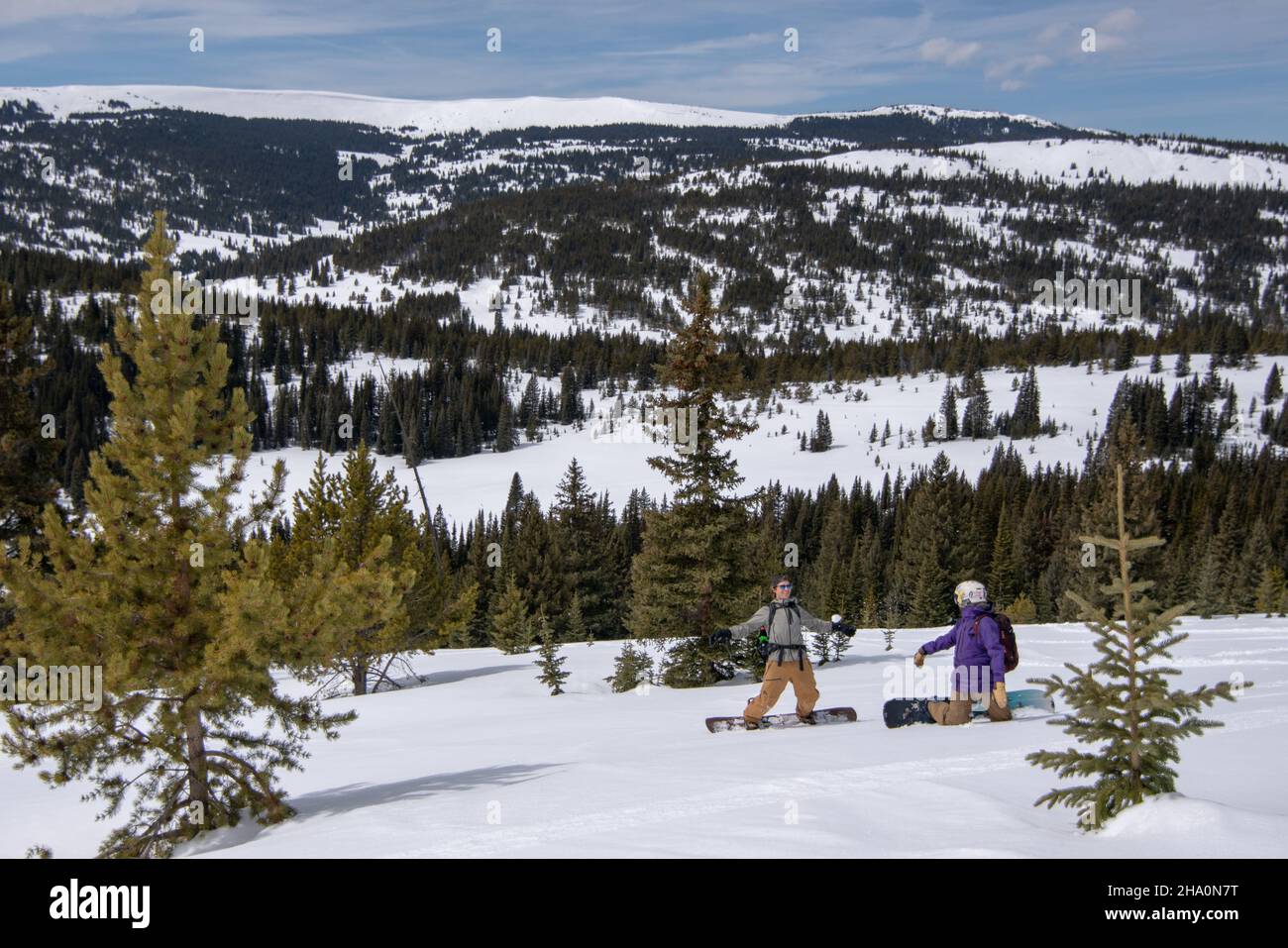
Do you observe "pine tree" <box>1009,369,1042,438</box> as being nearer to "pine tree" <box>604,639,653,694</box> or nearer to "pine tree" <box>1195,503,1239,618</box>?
"pine tree" <box>1195,503,1239,618</box>

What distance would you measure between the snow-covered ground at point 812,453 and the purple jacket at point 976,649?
81567 millimetres

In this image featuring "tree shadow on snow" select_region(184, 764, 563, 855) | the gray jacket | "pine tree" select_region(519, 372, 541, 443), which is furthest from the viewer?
"pine tree" select_region(519, 372, 541, 443)

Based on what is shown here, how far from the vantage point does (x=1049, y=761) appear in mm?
5570

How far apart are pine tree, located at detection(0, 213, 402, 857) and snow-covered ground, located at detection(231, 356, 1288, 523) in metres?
81.1

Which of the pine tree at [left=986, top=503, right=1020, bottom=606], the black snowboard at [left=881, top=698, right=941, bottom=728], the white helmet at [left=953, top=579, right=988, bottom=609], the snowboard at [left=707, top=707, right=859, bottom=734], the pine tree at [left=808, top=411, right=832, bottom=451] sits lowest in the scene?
the pine tree at [left=986, top=503, right=1020, bottom=606]

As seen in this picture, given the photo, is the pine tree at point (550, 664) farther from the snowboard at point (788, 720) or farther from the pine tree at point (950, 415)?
the pine tree at point (950, 415)

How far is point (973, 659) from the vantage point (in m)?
9.88

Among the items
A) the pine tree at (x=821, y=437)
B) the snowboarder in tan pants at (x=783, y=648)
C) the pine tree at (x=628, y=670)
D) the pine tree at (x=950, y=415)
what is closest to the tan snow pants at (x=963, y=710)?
the snowboarder in tan pants at (x=783, y=648)

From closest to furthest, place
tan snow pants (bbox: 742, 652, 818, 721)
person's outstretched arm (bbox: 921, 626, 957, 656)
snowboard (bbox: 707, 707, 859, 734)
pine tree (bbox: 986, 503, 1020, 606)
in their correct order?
person's outstretched arm (bbox: 921, 626, 957, 656), tan snow pants (bbox: 742, 652, 818, 721), snowboard (bbox: 707, 707, 859, 734), pine tree (bbox: 986, 503, 1020, 606)

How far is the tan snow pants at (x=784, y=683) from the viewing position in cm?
1127

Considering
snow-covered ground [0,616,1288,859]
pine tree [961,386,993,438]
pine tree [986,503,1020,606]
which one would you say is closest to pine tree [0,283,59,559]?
snow-covered ground [0,616,1288,859]

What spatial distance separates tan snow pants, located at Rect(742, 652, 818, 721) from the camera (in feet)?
37.0

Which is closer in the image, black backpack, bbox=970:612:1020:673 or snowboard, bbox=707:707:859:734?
black backpack, bbox=970:612:1020:673

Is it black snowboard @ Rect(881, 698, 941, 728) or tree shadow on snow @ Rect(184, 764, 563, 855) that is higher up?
black snowboard @ Rect(881, 698, 941, 728)
